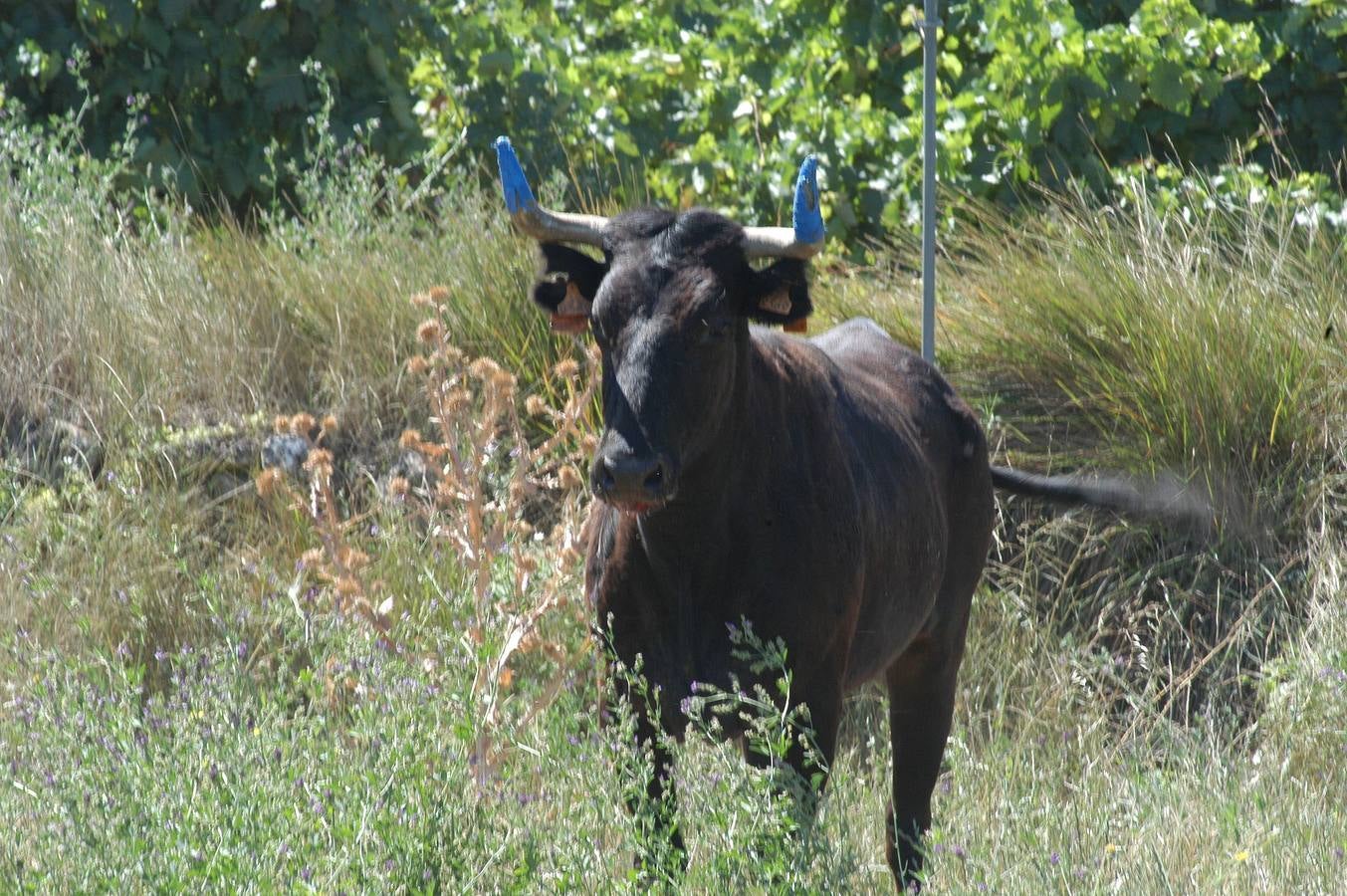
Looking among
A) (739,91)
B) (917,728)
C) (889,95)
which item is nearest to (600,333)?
(917,728)

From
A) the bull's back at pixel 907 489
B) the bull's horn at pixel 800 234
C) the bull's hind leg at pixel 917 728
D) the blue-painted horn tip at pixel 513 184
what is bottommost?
the bull's hind leg at pixel 917 728

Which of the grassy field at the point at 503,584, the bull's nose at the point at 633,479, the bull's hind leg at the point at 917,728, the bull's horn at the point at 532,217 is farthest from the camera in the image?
the bull's hind leg at the point at 917,728

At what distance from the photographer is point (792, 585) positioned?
14.7 ft

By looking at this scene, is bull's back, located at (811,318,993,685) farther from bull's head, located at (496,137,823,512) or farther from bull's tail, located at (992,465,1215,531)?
bull's head, located at (496,137,823,512)

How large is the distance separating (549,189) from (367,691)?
182 inches

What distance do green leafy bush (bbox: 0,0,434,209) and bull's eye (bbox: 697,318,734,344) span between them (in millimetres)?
5927

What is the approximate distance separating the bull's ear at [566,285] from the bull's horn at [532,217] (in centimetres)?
4

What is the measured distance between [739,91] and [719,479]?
629 cm

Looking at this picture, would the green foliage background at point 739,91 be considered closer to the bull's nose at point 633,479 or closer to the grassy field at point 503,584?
the grassy field at point 503,584

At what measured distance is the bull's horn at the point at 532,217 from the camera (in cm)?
478

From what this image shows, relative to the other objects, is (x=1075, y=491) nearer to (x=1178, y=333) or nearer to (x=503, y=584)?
(x=1178, y=333)

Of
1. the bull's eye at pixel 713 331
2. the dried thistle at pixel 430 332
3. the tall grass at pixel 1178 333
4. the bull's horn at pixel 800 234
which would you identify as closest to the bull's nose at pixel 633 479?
the bull's eye at pixel 713 331

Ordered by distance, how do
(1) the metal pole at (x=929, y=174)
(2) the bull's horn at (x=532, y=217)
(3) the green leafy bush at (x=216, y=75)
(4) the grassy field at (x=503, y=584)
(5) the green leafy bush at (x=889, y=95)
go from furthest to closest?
(3) the green leafy bush at (x=216, y=75) < (5) the green leafy bush at (x=889, y=95) < (1) the metal pole at (x=929, y=174) < (2) the bull's horn at (x=532, y=217) < (4) the grassy field at (x=503, y=584)

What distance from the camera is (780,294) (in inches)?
182
